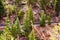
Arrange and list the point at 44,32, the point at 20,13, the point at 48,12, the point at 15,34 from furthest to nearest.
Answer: the point at 48,12, the point at 20,13, the point at 44,32, the point at 15,34

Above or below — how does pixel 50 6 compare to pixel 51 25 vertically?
above

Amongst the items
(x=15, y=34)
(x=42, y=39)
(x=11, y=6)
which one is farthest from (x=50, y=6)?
(x=15, y=34)

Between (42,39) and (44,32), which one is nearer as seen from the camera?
(42,39)

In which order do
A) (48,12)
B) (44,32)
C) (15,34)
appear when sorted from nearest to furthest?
1. (15,34)
2. (44,32)
3. (48,12)

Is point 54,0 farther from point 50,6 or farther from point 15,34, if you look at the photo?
point 15,34

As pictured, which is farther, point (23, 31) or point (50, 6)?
point (50, 6)

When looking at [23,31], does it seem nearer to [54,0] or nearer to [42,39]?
[42,39]

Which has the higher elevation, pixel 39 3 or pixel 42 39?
pixel 39 3

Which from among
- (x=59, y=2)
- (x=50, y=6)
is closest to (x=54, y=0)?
(x=59, y=2)

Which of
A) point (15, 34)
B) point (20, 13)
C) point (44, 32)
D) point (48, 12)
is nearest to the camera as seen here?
point (15, 34)
